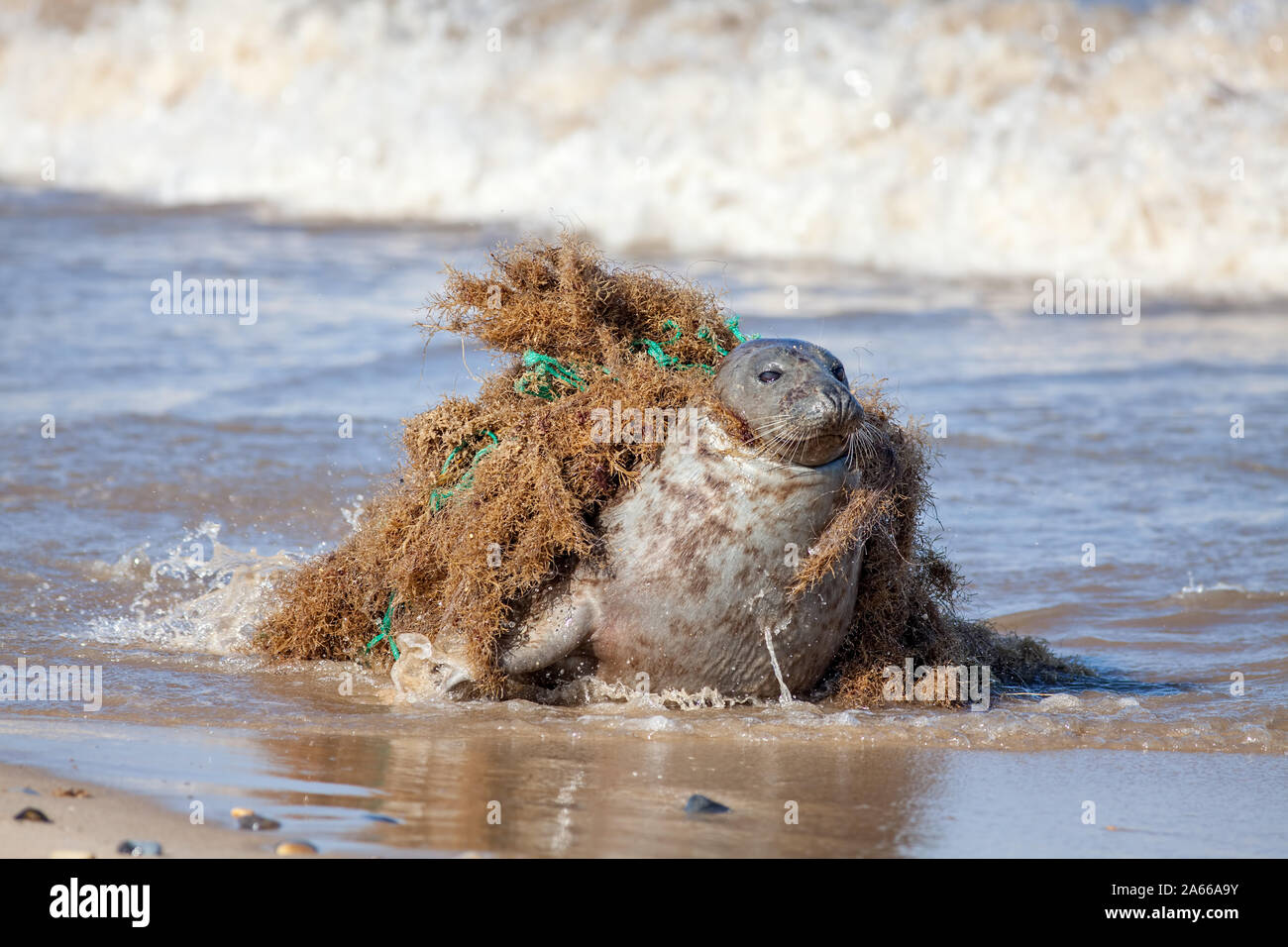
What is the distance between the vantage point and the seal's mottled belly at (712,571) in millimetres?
4785

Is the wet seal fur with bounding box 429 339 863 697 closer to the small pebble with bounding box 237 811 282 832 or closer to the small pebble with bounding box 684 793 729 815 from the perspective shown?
the small pebble with bounding box 684 793 729 815

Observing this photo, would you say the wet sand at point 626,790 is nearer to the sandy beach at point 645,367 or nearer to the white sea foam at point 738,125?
the sandy beach at point 645,367

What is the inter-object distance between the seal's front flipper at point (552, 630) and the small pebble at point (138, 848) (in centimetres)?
156

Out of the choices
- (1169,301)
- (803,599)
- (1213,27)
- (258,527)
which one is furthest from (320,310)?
(1213,27)

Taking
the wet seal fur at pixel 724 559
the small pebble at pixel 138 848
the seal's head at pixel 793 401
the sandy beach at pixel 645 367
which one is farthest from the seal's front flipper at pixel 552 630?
the small pebble at pixel 138 848

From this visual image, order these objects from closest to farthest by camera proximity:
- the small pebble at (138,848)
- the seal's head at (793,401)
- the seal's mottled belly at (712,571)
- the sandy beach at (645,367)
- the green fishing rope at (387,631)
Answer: the small pebble at (138,848) → the sandy beach at (645,367) → the seal's head at (793,401) → the seal's mottled belly at (712,571) → the green fishing rope at (387,631)

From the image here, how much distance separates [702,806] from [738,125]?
15825mm

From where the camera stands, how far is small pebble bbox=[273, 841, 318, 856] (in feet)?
11.9

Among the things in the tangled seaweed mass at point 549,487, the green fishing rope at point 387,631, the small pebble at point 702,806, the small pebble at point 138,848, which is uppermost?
the tangled seaweed mass at point 549,487

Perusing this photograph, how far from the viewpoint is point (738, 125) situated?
19.0 m

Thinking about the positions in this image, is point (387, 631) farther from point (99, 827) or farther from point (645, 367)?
point (99, 827)

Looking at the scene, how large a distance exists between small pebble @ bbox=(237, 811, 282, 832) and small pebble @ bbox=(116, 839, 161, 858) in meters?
0.24
